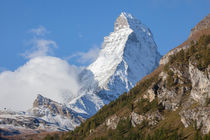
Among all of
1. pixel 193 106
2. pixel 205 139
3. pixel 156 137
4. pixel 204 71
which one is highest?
pixel 204 71

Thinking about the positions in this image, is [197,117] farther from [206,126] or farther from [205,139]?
[205,139]

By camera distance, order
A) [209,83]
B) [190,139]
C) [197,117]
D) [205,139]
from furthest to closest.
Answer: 1. [209,83]
2. [197,117]
3. [190,139]
4. [205,139]

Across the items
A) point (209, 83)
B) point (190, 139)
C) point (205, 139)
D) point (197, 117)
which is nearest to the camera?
point (205, 139)

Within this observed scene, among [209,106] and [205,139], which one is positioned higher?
[209,106]

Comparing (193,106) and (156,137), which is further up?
(193,106)

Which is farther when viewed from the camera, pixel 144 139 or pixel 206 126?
pixel 144 139

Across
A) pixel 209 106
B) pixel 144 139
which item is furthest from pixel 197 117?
pixel 144 139

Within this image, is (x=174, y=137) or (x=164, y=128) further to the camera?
(x=164, y=128)

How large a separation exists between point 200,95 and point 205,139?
156 ft

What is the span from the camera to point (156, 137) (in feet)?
611

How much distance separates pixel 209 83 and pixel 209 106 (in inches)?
760

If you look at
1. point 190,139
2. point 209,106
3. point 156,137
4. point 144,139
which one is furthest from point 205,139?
point 144,139

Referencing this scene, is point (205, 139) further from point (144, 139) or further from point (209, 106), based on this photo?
point (144, 139)

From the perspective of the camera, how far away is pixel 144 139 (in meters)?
198
